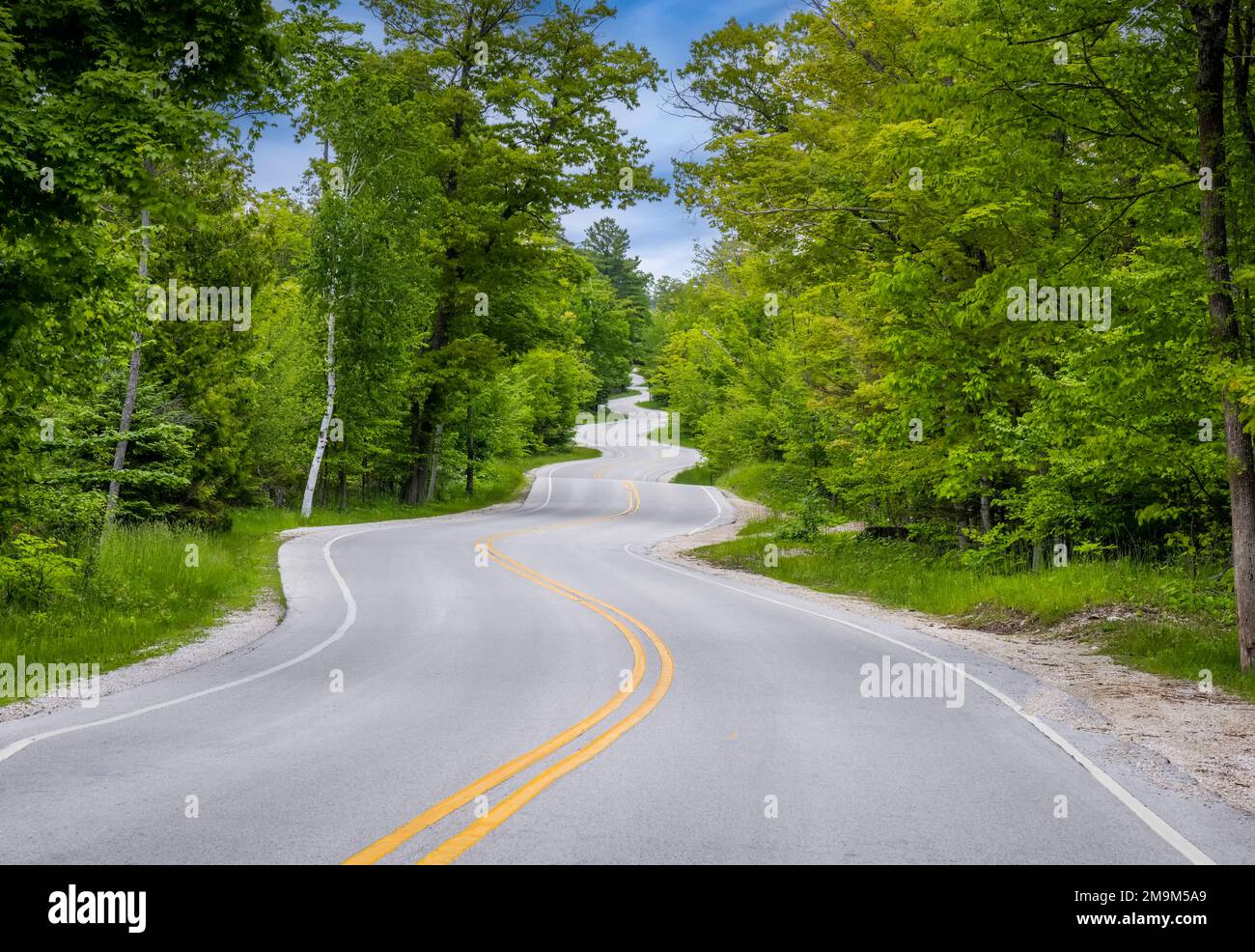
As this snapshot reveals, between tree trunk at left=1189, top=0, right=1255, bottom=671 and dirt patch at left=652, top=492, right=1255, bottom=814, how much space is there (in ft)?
4.87

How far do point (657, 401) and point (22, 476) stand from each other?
324ft

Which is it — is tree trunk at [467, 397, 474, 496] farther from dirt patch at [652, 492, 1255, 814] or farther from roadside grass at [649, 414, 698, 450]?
roadside grass at [649, 414, 698, 450]

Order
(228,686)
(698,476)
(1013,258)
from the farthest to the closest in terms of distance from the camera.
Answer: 1. (698,476)
2. (1013,258)
3. (228,686)

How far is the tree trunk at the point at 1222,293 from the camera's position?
1098 cm

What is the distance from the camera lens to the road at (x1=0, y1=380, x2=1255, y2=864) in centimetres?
527

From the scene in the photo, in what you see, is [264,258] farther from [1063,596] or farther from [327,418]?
[1063,596]

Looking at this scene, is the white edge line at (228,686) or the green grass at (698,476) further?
the green grass at (698,476)

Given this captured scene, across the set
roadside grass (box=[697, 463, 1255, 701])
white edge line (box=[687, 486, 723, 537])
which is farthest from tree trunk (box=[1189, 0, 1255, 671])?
white edge line (box=[687, 486, 723, 537])

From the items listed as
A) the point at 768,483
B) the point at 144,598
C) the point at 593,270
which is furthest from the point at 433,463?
the point at 144,598

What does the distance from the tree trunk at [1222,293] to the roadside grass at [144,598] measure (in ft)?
44.7

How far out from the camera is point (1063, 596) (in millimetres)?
15844

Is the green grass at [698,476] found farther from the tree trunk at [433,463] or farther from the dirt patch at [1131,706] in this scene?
the dirt patch at [1131,706]

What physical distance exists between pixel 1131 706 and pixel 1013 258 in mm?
9821

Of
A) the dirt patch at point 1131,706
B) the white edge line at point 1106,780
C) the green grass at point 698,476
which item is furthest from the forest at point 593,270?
the green grass at point 698,476
